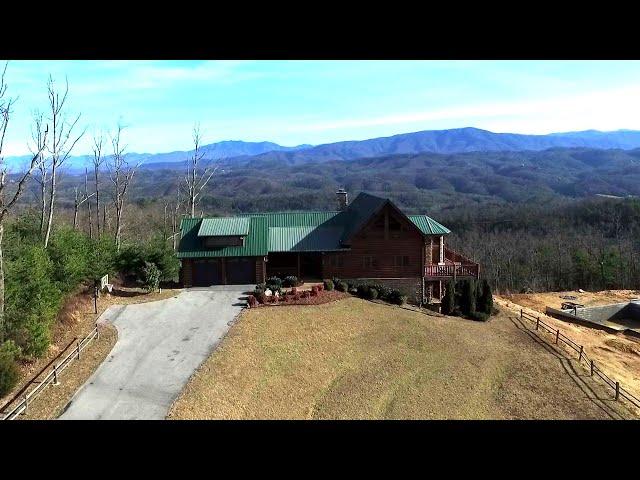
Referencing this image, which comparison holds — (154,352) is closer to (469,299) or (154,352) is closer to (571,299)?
(469,299)

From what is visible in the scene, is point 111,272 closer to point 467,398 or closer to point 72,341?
point 72,341

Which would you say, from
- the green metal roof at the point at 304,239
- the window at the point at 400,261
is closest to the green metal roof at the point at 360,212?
the green metal roof at the point at 304,239

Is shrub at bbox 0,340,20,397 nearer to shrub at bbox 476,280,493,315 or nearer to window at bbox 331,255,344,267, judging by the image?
window at bbox 331,255,344,267

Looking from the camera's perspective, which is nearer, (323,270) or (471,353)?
(471,353)

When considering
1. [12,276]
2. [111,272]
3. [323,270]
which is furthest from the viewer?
[323,270]

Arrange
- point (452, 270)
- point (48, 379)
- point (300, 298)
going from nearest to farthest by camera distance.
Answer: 1. point (48, 379)
2. point (300, 298)
3. point (452, 270)

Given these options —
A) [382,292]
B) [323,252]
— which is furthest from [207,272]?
[382,292]

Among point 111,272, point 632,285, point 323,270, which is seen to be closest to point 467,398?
point 323,270
